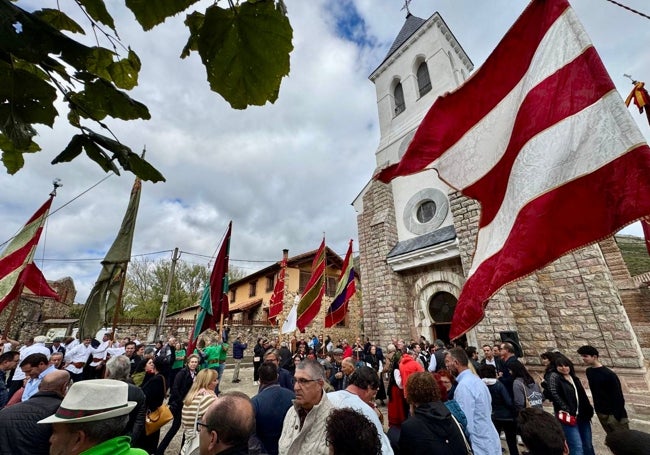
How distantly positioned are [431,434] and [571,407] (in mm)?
2506

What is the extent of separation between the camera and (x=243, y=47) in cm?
92

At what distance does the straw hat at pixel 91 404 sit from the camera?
1.42 meters

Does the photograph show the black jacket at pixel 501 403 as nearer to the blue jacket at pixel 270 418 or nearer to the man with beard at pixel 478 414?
the man with beard at pixel 478 414

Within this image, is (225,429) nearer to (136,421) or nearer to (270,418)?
(270,418)

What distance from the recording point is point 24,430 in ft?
6.52

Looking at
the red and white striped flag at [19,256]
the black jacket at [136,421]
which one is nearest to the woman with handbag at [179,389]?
the black jacket at [136,421]

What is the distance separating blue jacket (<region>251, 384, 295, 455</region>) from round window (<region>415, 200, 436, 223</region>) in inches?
349

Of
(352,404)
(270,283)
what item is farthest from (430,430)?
(270,283)

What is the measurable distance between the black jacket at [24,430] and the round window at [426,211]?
33.5 ft

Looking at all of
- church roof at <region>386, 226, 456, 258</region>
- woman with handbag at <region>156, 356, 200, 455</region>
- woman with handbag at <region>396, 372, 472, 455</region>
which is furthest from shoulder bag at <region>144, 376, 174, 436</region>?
church roof at <region>386, 226, 456, 258</region>

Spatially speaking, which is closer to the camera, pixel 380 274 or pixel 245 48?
pixel 245 48

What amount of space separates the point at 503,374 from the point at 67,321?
1789cm

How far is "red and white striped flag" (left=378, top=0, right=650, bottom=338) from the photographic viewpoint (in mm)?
1478

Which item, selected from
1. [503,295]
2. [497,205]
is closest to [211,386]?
[497,205]
